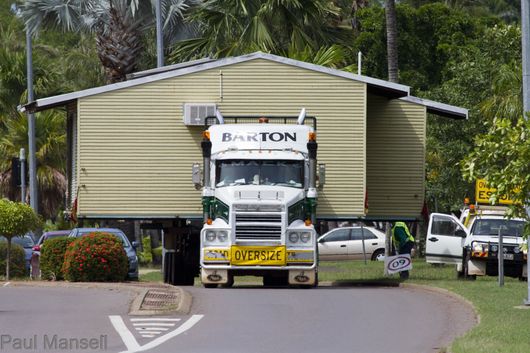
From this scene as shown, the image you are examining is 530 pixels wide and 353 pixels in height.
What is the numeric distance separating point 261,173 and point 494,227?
29.8ft

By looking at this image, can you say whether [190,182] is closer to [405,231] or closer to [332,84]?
[332,84]

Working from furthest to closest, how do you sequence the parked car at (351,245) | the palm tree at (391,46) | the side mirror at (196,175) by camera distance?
the parked car at (351,245) < the palm tree at (391,46) < the side mirror at (196,175)

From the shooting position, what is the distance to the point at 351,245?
47562mm

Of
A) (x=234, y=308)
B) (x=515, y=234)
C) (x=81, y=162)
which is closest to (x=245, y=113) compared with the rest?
(x=81, y=162)

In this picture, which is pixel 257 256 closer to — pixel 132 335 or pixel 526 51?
pixel 526 51

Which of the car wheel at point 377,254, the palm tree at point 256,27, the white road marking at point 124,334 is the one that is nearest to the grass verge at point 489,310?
the white road marking at point 124,334

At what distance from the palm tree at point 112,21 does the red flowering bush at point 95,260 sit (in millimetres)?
18204

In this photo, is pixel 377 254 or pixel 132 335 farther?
pixel 377 254

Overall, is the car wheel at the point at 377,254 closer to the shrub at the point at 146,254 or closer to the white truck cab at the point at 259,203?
the shrub at the point at 146,254

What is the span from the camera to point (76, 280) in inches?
1040

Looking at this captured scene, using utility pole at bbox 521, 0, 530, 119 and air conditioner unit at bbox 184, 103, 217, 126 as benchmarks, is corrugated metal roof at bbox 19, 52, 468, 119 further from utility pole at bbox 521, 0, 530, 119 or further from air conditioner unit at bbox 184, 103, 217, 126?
utility pole at bbox 521, 0, 530, 119

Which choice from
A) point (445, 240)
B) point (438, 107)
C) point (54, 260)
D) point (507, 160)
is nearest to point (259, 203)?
point (54, 260)

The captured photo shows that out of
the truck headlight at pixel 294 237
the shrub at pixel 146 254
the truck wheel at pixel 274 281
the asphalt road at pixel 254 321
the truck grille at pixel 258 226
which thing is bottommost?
the shrub at pixel 146 254

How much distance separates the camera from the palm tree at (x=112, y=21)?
146 feet
